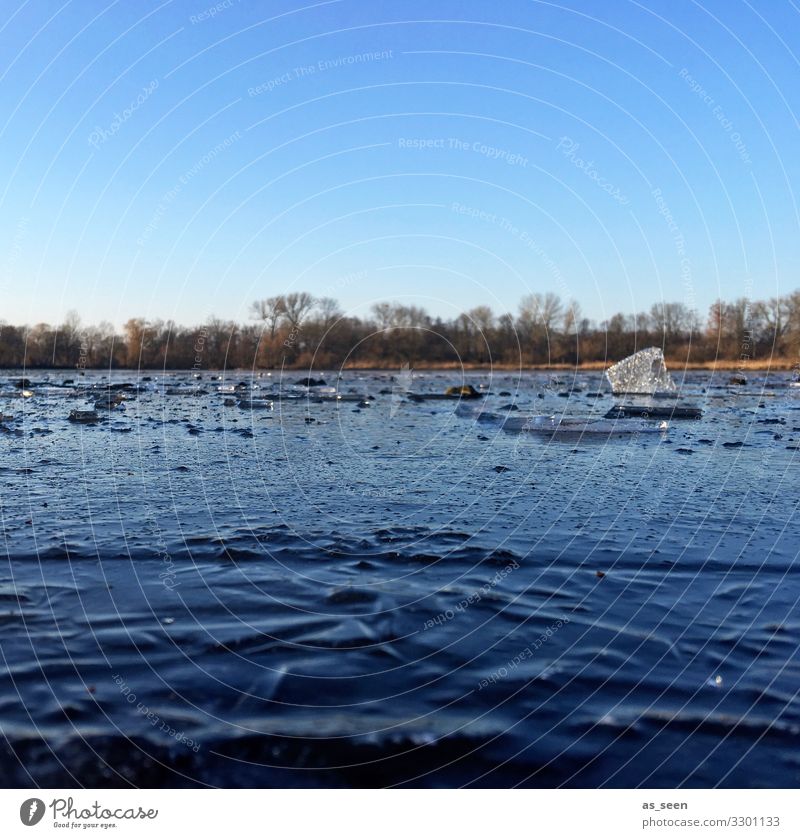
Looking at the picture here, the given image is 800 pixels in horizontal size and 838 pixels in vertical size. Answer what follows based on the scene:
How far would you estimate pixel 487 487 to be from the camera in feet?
35.6

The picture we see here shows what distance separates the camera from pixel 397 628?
17.9 feet

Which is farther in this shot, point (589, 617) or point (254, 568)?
point (254, 568)

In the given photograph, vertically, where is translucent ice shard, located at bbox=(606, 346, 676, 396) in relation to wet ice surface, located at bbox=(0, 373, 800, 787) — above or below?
above

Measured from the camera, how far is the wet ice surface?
3766 mm

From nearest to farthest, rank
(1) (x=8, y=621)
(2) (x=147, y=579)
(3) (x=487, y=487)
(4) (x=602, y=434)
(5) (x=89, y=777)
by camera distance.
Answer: (5) (x=89, y=777), (1) (x=8, y=621), (2) (x=147, y=579), (3) (x=487, y=487), (4) (x=602, y=434)

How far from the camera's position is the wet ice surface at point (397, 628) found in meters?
3.77

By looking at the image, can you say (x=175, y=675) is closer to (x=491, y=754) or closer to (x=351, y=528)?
(x=491, y=754)

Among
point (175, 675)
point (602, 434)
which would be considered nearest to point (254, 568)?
point (175, 675)

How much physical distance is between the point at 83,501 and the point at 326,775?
679 centimetres

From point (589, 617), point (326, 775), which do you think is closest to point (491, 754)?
point (326, 775)

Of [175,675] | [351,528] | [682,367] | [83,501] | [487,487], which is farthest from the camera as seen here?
[682,367]

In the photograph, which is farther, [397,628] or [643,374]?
[643,374]

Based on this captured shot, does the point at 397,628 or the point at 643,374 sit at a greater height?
the point at 643,374

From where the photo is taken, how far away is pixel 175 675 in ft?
15.0
